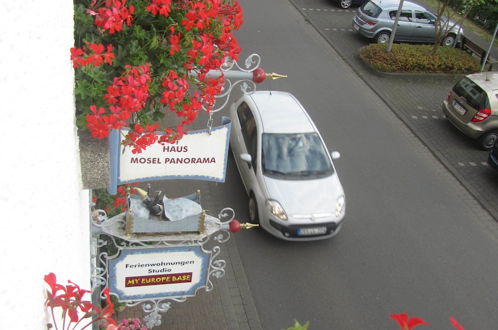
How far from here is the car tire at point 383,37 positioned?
53.9 ft

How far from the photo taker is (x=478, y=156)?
1186 cm

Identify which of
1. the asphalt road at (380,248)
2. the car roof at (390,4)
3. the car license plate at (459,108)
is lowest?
the asphalt road at (380,248)

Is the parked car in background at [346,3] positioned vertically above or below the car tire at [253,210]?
above

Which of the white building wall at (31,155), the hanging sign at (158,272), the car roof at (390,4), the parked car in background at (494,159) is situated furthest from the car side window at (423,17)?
the white building wall at (31,155)

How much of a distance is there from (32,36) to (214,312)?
19.7ft

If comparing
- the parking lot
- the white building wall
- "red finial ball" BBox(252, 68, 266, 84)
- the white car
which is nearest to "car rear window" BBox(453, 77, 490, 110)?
the parking lot

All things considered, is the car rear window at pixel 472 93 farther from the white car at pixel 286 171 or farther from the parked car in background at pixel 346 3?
the parked car in background at pixel 346 3

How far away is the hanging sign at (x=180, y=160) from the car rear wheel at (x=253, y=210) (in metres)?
4.58

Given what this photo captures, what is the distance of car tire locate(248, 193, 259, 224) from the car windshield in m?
0.51

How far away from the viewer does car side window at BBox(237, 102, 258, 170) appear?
8906 mm

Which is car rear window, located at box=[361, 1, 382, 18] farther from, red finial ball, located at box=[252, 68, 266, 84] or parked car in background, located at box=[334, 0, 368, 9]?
red finial ball, located at box=[252, 68, 266, 84]

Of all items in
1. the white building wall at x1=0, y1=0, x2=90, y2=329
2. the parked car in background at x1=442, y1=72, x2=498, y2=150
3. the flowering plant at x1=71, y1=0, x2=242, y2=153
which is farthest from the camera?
the parked car in background at x1=442, y1=72, x2=498, y2=150

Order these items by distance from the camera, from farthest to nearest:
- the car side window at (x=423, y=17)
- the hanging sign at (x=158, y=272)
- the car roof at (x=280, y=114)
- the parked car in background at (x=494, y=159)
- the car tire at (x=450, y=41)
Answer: the car tire at (x=450, y=41) → the car side window at (x=423, y=17) → the parked car in background at (x=494, y=159) → the car roof at (x=280, y=114) → the hanging sign at (x=158, y=272)

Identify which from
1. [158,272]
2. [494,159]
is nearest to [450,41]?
[494,159]
